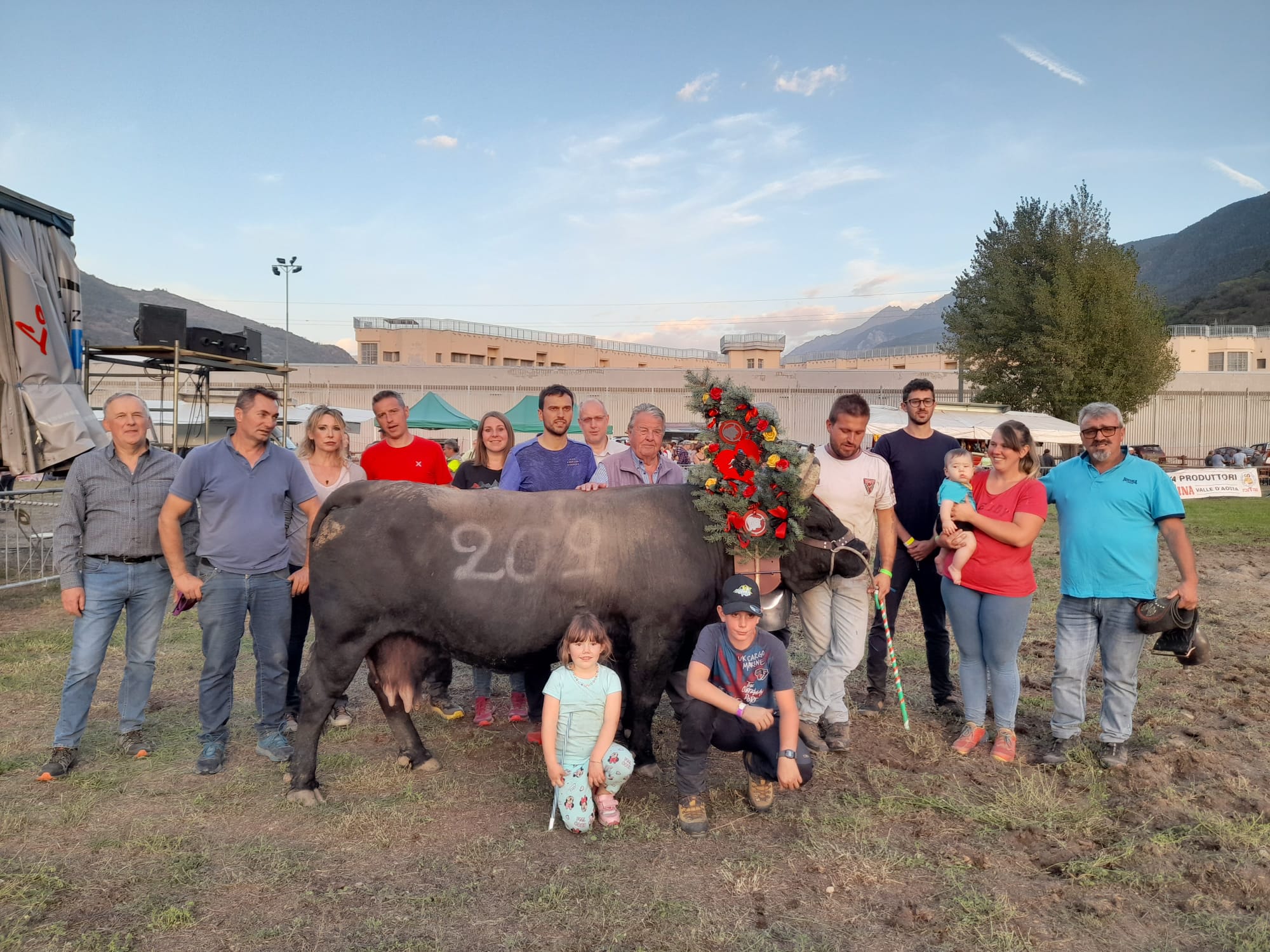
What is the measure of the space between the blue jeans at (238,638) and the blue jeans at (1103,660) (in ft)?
15.6

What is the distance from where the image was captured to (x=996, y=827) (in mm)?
3936

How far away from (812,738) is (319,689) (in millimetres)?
2939

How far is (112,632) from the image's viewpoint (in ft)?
15.4

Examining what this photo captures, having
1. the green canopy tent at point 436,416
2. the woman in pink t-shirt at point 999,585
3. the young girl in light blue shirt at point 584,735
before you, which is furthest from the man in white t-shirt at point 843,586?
the green canopy tent at point 436,416

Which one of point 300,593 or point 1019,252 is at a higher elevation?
point 1019,252

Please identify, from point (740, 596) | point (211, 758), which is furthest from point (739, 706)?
point (211, 758)

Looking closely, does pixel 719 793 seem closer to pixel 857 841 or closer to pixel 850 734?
pixel 857 841

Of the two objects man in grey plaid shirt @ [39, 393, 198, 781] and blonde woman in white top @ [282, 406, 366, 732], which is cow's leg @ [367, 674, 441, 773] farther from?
man in grey plaid shirt @ [39, 393, 198, 781]

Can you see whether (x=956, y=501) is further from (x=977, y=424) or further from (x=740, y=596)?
(x=977, y=424)

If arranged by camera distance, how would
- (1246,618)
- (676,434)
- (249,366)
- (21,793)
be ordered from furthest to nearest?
(676,434) → (249,366) → (1246,618) → (21,793)

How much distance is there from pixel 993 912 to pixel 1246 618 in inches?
272

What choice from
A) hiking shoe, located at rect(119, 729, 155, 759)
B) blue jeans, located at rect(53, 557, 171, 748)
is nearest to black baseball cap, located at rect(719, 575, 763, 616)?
blue jeans, located at rect(53, 557, 171, 748)

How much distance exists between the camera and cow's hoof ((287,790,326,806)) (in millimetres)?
4266

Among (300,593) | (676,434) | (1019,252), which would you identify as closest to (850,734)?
(300,593)
